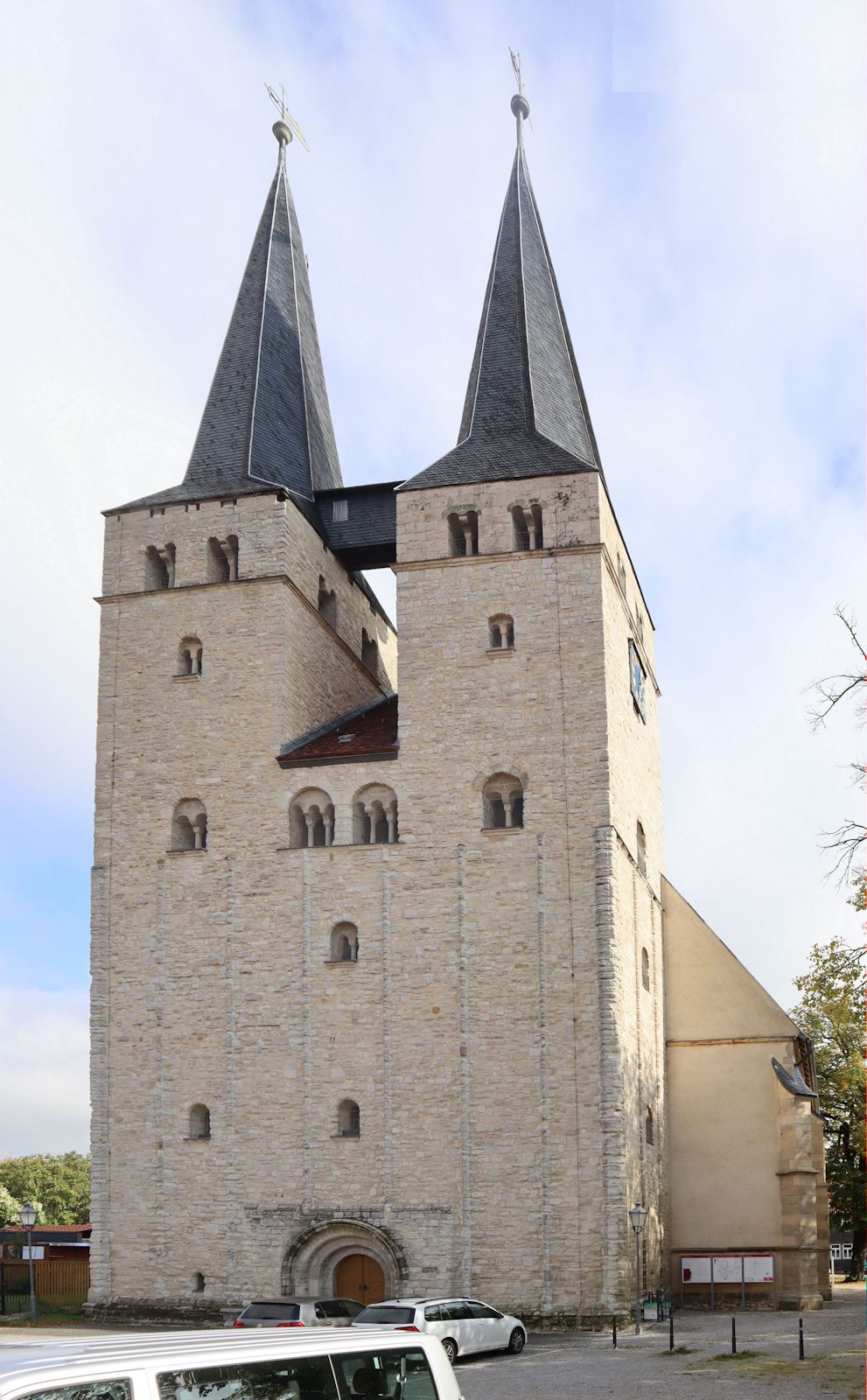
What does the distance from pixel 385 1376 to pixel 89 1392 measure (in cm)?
222

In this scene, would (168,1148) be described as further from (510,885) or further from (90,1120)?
(510,885)

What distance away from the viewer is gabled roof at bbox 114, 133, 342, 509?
37.2m

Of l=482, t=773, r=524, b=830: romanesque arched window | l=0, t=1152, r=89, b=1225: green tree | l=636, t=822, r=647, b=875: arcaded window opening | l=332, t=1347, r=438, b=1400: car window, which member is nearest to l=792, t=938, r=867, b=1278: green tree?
l=636, t=822, r=647, b=875: arcaded window opening

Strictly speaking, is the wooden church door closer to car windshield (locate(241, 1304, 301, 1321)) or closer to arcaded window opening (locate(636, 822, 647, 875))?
car windshield (locate(241, 1304, 301, 1321))

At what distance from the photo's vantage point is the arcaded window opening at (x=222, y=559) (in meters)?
35.5

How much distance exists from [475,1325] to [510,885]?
30.9 ft

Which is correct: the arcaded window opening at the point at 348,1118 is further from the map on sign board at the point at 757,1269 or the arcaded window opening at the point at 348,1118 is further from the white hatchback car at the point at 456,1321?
the map on sign board at the point at 757,1269

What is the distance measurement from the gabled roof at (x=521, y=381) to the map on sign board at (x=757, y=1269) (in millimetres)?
17747

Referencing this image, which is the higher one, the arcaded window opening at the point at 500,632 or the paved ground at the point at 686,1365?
the arcaded window opening at the point at 500,632

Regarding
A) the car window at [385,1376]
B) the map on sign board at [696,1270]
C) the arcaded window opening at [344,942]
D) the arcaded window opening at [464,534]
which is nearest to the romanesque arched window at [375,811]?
the arcaded window opening at [344,942]

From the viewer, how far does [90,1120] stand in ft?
106

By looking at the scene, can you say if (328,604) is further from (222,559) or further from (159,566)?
(159,566)

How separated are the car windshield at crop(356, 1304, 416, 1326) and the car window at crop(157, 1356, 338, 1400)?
1393cm

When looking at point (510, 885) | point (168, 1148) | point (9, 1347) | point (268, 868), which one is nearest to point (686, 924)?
point (510, 885)
